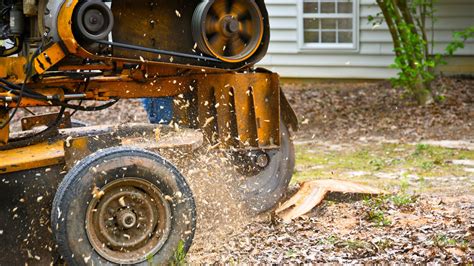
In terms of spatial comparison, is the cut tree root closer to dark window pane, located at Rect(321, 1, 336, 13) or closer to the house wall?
the house wall

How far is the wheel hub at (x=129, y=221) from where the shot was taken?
230 inches

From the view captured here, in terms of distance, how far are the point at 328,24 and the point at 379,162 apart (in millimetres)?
7600

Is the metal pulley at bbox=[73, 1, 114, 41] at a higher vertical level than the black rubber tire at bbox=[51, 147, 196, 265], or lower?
higher

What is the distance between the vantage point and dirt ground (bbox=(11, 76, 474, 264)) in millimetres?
6324

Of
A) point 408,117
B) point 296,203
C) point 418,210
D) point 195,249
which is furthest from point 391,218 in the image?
point 408,117

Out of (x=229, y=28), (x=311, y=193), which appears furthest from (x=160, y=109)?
(x=311, y=193)

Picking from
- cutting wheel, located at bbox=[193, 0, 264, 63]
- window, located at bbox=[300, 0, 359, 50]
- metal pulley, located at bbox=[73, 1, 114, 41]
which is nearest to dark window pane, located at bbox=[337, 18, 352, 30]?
window, located at bbox=[300, 0, 359, 50]

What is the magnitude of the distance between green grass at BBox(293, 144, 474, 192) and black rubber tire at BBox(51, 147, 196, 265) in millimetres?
3570

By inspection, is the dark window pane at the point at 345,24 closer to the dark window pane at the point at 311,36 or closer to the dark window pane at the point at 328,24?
the dark window pane at the point at 328,24

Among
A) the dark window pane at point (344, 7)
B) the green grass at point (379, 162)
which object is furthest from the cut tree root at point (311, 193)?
the dark window pane at point (344, 7)

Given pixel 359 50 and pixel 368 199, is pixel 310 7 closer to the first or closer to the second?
pixel 359 50

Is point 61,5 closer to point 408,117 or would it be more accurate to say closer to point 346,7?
point 408,117

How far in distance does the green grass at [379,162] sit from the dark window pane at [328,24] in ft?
20.1

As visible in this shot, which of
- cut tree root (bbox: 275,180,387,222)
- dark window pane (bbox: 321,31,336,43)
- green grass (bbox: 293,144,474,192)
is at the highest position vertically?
dark window pane (bbox: 321,31,336,43)
